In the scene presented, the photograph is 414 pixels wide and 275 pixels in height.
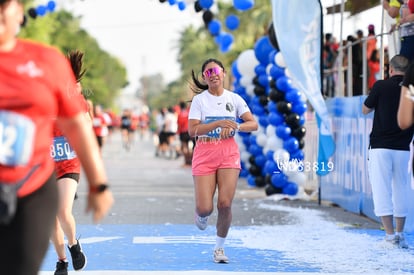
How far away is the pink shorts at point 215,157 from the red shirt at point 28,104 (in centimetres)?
446

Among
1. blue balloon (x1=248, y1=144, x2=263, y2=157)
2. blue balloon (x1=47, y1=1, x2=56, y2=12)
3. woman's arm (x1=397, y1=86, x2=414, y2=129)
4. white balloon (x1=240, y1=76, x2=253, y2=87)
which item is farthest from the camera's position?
blue balloon (x1=47, y1=1, x2=56, y2=12)

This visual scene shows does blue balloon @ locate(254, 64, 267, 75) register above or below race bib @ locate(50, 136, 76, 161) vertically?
above

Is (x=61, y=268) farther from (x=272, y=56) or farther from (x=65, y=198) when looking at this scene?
(x=272, y=56)

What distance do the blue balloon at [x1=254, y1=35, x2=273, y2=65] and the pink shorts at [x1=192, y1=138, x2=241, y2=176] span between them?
28.5 feet

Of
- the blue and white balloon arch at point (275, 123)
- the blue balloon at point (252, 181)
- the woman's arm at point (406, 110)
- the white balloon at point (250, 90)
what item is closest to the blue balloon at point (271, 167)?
the blue and white balloon arch at point (275, 123)

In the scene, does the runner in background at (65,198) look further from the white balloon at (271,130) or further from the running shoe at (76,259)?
the white balloon at (271,130)

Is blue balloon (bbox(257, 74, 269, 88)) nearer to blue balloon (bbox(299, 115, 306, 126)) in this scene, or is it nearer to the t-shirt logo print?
blue balloon (bbox(299, 115, 306, 126))

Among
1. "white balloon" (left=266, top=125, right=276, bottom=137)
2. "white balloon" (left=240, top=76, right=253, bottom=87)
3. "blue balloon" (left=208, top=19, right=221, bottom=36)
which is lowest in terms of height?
"white balloon" (left=266, top=125, right=276, bottom=137)

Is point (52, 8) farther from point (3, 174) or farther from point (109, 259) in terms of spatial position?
point (3, 174)

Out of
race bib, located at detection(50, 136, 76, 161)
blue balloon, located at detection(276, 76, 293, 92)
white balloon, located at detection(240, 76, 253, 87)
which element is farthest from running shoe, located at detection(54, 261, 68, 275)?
white balloon, located at detection(240, 76, 253, 87)

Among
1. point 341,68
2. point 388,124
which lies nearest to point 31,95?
point 388,124

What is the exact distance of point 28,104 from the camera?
14.1ft

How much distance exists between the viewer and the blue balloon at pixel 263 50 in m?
17.5

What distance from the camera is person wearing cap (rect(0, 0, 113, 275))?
418 centimetres
